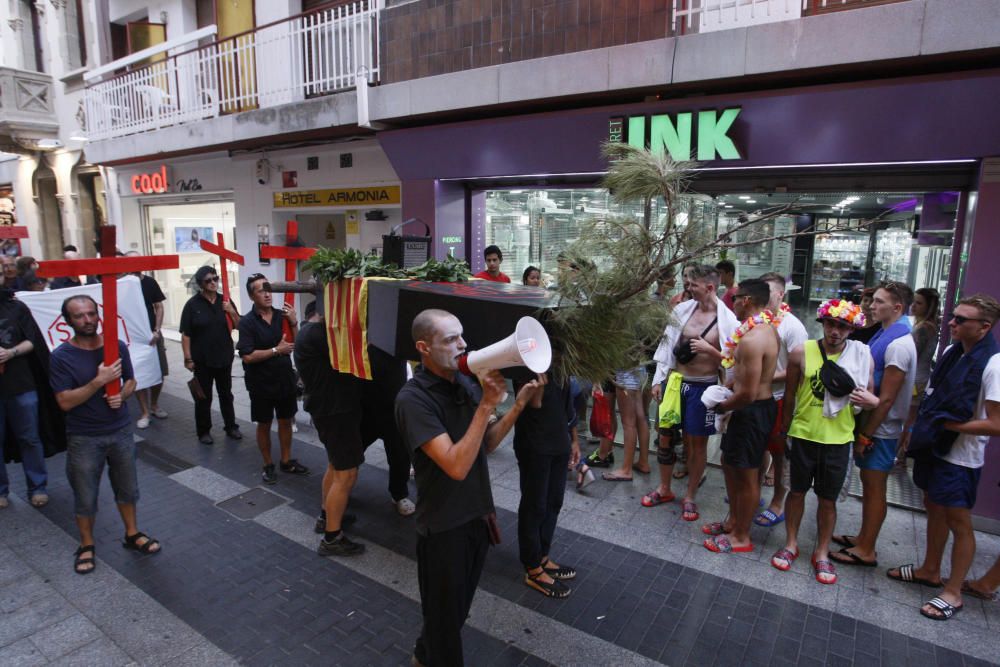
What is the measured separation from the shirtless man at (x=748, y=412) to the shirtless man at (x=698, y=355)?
417mm

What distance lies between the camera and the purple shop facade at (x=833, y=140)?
4820mm

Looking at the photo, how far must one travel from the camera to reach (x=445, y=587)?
2.74m

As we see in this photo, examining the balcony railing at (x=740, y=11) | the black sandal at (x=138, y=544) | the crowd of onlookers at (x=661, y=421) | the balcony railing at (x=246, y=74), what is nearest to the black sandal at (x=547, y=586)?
the crowd of onlookers at (x=661, y=421)

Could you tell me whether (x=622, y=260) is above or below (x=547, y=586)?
above

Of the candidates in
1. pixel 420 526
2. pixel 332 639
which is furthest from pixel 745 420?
pixel 332 639

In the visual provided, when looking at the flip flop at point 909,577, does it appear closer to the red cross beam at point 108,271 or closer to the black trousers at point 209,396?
the red cross beam at point 108,271

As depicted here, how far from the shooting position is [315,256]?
4141 mm

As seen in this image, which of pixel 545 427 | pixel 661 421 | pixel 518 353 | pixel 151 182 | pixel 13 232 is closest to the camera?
pixel 518 353

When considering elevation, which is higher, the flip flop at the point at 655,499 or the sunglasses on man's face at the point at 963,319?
the sunglasses on man's face at the point at 963,319

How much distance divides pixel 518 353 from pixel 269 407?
4.08 m

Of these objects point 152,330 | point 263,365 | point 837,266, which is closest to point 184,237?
point 152,330

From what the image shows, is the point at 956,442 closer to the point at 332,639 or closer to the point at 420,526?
the point at 420,526

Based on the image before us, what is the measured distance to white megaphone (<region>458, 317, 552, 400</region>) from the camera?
237cm

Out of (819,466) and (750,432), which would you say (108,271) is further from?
(819,466)
